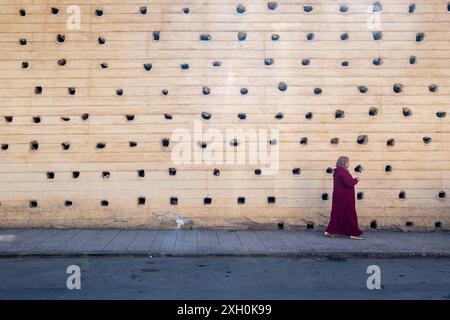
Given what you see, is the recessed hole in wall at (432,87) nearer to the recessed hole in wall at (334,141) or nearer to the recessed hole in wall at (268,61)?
the recessed hole in wall at (334,141)

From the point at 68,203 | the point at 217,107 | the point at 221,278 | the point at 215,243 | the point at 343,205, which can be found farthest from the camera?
the point at 217,107

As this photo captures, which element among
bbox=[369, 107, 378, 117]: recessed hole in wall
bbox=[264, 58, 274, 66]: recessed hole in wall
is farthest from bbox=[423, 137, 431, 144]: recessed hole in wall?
bbox=[264, 58, 274, 66]: recessed hole in wall

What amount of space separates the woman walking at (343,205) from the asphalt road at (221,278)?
5.15 feet

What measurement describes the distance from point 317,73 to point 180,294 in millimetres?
6226

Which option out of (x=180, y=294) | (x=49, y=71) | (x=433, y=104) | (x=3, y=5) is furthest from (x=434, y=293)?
(x=3, y=5)

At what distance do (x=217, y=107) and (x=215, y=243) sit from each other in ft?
9.64

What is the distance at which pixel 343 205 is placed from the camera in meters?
9.48

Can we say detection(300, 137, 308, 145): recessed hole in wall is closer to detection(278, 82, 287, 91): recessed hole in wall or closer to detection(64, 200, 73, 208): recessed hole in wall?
detection(278, 82, 287, 91): recessed hole in wall

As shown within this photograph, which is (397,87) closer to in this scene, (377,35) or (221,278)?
(377,35)

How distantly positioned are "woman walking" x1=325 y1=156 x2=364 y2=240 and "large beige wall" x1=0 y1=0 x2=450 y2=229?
32.6 inches

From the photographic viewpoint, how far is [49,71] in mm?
10492

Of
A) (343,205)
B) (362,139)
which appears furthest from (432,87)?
(343,205)

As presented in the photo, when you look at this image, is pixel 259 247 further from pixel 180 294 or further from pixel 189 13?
pixel 189 13

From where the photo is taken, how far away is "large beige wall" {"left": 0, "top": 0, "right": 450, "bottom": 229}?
10.3 metres
